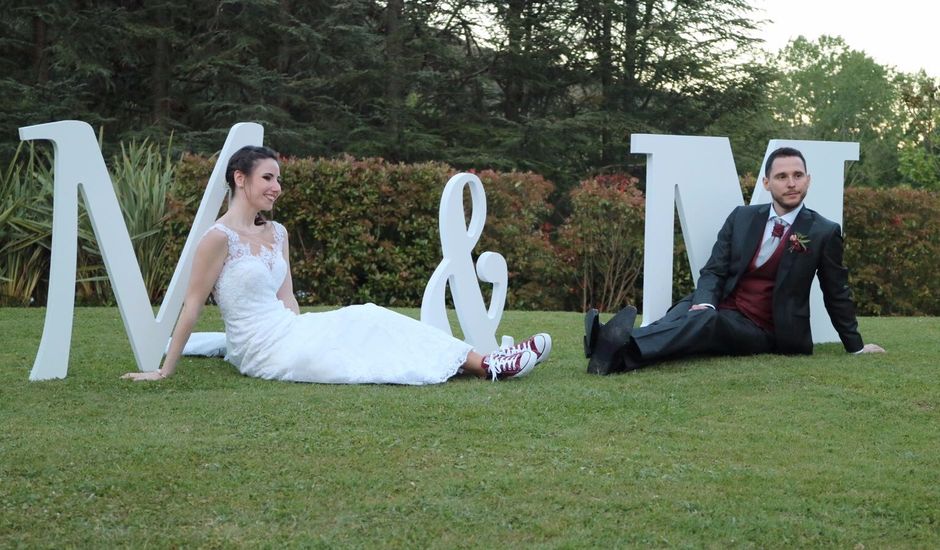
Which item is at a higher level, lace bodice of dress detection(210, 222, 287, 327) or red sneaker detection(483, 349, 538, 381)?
lace bodice of dress detection(210, 222, 287, 327)

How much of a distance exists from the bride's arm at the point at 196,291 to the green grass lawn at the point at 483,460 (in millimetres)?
136

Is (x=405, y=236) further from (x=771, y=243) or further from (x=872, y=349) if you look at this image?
(x=872, y=349)

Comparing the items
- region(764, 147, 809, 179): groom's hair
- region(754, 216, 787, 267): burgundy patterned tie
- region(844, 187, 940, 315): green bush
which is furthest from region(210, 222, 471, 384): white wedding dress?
region(844, 187, 940, 315): green bush

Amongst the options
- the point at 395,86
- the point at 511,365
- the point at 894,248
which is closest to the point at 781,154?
the point at 511,365

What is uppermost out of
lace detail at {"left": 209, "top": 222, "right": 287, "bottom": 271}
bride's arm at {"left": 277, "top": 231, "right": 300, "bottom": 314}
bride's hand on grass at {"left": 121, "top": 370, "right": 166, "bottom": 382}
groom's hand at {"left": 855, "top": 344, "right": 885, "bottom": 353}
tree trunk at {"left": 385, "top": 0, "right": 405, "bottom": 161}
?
tree trunk at {"left": 385, "top": 0, "right": 405, "bottom": 161}

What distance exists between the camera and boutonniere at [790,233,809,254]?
248 inches

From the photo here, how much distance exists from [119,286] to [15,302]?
5.39 metres

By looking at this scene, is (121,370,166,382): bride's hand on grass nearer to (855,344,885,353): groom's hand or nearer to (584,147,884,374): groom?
(584,147,884,374): groom

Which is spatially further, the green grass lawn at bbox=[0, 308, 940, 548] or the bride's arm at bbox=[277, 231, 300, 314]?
the bride's arm at bbox=[277, 231, 300, 314]

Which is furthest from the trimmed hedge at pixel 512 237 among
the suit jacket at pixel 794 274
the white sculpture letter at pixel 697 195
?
the suit jacket at pixel 794 274

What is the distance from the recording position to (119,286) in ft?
19.2

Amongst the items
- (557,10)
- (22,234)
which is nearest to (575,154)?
(557,10)

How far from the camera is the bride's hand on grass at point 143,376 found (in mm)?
5742

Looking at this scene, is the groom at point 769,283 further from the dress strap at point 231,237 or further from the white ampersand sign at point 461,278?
the dress strap at point 231,237
